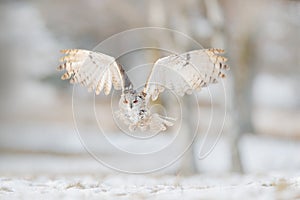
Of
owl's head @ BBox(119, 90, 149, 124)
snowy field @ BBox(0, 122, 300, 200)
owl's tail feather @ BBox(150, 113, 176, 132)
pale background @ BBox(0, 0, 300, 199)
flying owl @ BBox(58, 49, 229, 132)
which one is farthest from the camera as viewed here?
pale background @ BBox(0, 0, 300, 199)

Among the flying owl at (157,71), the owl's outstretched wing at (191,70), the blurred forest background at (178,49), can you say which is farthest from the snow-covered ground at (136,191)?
the blurred forest background at (178,49)

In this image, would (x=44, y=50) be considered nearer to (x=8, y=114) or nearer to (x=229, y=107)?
(x=8, y=114)

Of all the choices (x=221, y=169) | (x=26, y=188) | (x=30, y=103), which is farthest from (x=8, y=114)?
(x=26, y=188)

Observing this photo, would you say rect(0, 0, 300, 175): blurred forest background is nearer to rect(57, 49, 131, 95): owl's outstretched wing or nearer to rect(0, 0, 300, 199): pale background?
rect(0, 0, 300, 199): pale background

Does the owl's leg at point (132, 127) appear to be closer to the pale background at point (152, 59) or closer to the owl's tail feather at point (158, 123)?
the owl's tail feather at point (158, 123)

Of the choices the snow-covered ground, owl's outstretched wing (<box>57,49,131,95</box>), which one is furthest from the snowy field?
owl's outstretched wing (<box>57,49,131,95</box>)
